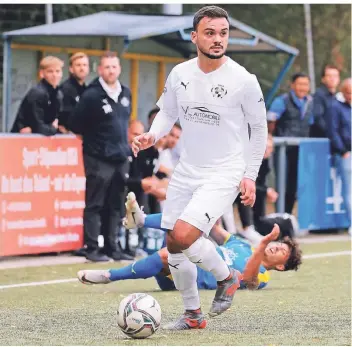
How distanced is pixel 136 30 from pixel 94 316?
7186 millimetres

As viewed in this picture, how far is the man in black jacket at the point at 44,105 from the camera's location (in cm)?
1347

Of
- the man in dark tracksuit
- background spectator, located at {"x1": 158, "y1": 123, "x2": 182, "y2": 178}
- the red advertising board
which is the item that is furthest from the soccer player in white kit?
the man in dark tracksuit

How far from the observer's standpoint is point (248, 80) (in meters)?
8.28

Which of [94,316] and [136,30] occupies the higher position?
[136,30]

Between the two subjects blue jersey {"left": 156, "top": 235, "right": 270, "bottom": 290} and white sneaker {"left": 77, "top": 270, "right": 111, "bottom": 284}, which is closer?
white sneaker {"left": 77, "top": 270, "right": 111, "bottom": 284}

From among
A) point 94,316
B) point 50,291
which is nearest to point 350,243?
point 50,291

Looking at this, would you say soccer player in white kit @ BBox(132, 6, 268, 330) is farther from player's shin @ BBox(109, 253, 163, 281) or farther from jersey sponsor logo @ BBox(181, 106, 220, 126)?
player's shin @ BBox(109, 253, 163, 281)

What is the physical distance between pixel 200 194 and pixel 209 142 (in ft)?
1.15

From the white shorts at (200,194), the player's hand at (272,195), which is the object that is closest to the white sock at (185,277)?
the white shorts at (200,194)

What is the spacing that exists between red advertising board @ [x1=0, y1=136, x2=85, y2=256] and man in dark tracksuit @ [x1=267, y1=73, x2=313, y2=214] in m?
3.45

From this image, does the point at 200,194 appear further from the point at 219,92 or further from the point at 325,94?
the point at 325,94

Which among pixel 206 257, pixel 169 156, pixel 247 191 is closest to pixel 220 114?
pixel 247 191

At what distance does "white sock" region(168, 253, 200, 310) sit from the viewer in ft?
27.8

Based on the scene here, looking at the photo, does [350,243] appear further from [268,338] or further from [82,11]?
[268,338]
